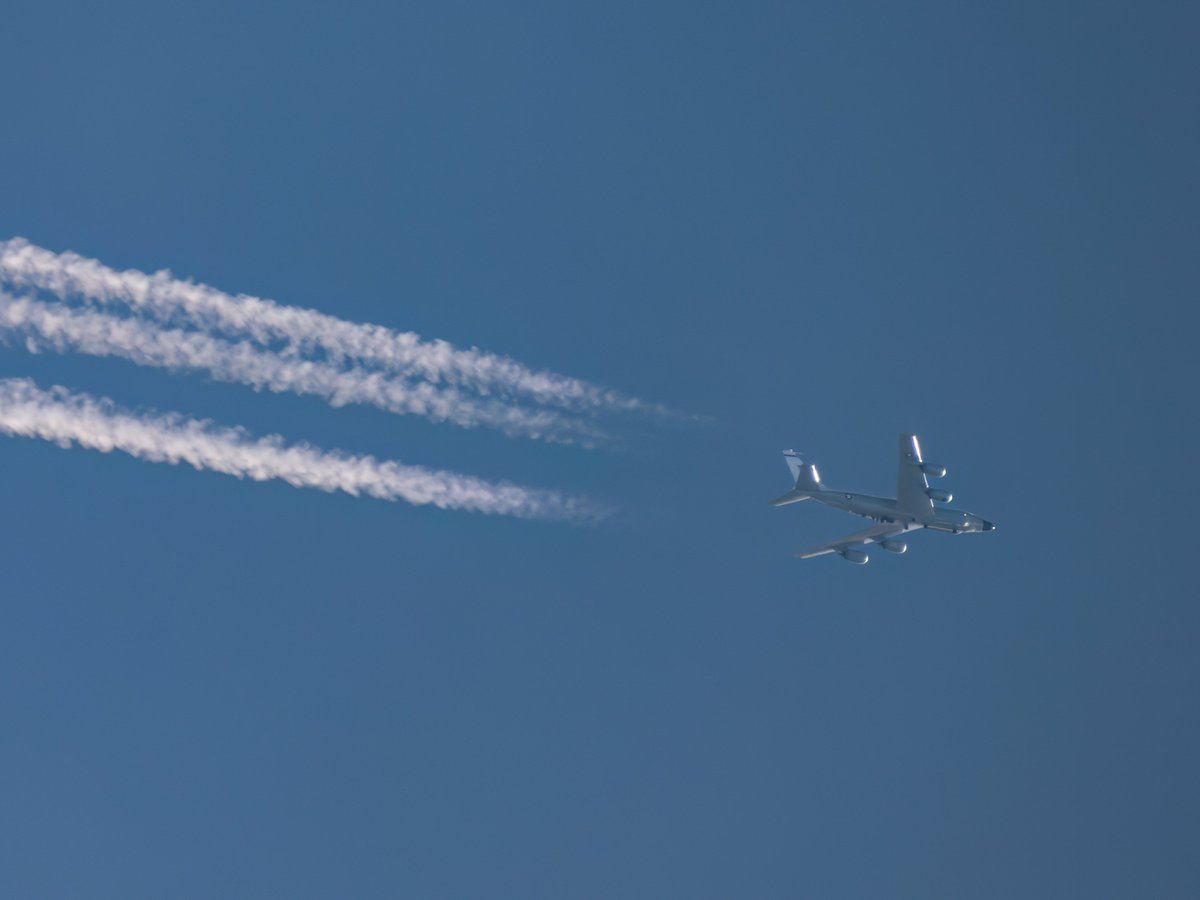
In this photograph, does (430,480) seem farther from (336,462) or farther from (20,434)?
(20,434)

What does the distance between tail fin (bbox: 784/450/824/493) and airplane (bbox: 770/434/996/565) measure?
0.11m

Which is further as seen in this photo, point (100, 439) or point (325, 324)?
point (325, 324)

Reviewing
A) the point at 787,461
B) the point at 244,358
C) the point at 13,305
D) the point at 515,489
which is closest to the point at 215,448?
the point at 244,358

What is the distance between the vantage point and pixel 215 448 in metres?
53.1

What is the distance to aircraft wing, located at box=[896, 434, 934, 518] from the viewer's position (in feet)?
209

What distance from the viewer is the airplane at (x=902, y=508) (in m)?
63.9

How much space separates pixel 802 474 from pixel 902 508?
4647 mm

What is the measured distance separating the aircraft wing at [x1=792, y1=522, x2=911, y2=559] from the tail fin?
2.41m

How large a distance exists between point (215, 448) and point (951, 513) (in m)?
29.0

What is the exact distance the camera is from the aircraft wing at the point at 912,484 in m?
63.8

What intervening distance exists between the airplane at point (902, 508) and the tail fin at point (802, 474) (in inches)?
4.4

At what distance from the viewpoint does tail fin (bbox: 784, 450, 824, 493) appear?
2589 inches

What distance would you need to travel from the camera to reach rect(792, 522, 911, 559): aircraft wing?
2564 inches

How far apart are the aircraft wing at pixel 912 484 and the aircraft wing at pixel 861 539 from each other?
1.06 metres
